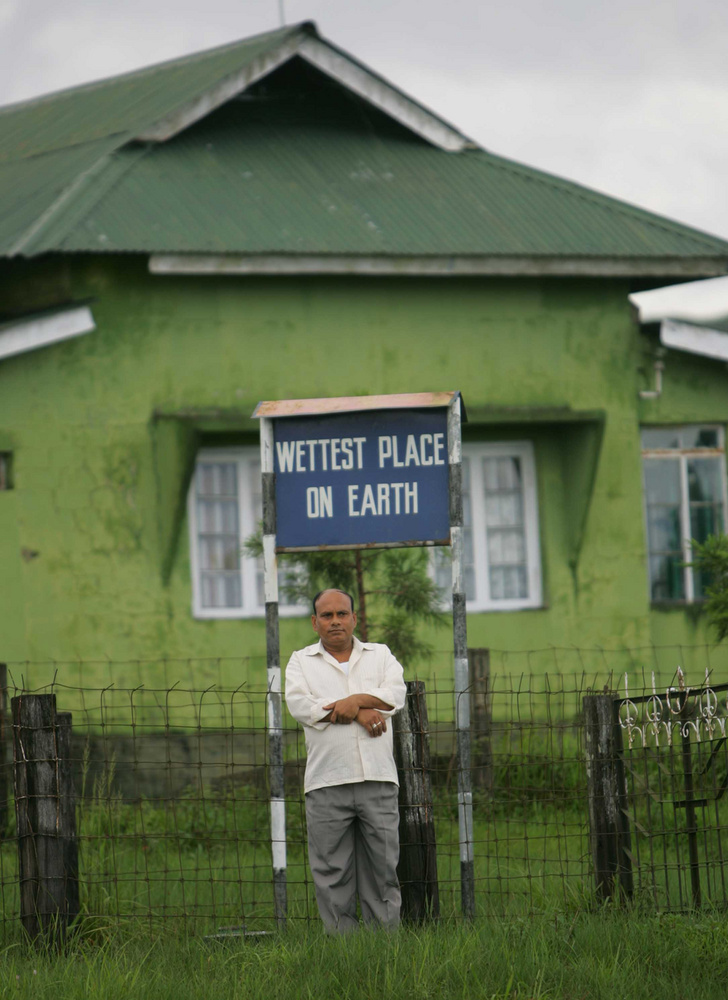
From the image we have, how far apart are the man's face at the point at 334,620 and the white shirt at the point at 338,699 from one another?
0.21ft

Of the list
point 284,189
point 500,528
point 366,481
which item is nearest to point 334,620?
point 366,481

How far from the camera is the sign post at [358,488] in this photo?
667cm

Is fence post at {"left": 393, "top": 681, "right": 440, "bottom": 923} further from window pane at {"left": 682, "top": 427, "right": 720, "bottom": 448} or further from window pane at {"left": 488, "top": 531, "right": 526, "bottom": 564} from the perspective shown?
Answer: window pane at {"left": 682, "top": 427, "right": 720, "bottom": 448}

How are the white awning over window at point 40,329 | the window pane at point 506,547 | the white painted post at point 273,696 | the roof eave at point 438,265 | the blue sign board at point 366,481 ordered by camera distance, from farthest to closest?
the window pane at point 506,547, the roof eave at point 438,265, the white awning over window at point 40,329, the blue sign board at point 366,481, the white painted post at point 273,696

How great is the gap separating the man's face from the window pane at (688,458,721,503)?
8325 mm

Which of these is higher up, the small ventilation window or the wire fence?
the small ventilation window

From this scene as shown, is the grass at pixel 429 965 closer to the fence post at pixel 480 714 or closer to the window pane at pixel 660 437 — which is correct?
the fence post at pixel 480 714

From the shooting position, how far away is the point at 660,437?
14008 mm

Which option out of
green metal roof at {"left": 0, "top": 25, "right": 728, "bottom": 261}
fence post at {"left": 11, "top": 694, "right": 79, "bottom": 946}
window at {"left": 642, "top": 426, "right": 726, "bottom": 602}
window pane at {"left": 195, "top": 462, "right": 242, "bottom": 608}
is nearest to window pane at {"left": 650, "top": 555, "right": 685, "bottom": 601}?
window at {"left": 642, "top": 426, "right": 726, "bottom": 602}

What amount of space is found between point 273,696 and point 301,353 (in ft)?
20.1

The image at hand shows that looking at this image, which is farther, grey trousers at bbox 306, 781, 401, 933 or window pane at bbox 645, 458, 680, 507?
window pane at bbox 645, 458, 680, 507

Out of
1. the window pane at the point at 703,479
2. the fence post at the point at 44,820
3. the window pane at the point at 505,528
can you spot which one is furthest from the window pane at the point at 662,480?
the fence post at the point at 44,820

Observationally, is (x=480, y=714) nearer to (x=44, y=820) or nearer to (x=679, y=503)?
Result: (x=679, y=503)

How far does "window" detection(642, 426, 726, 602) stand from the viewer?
14.0m
